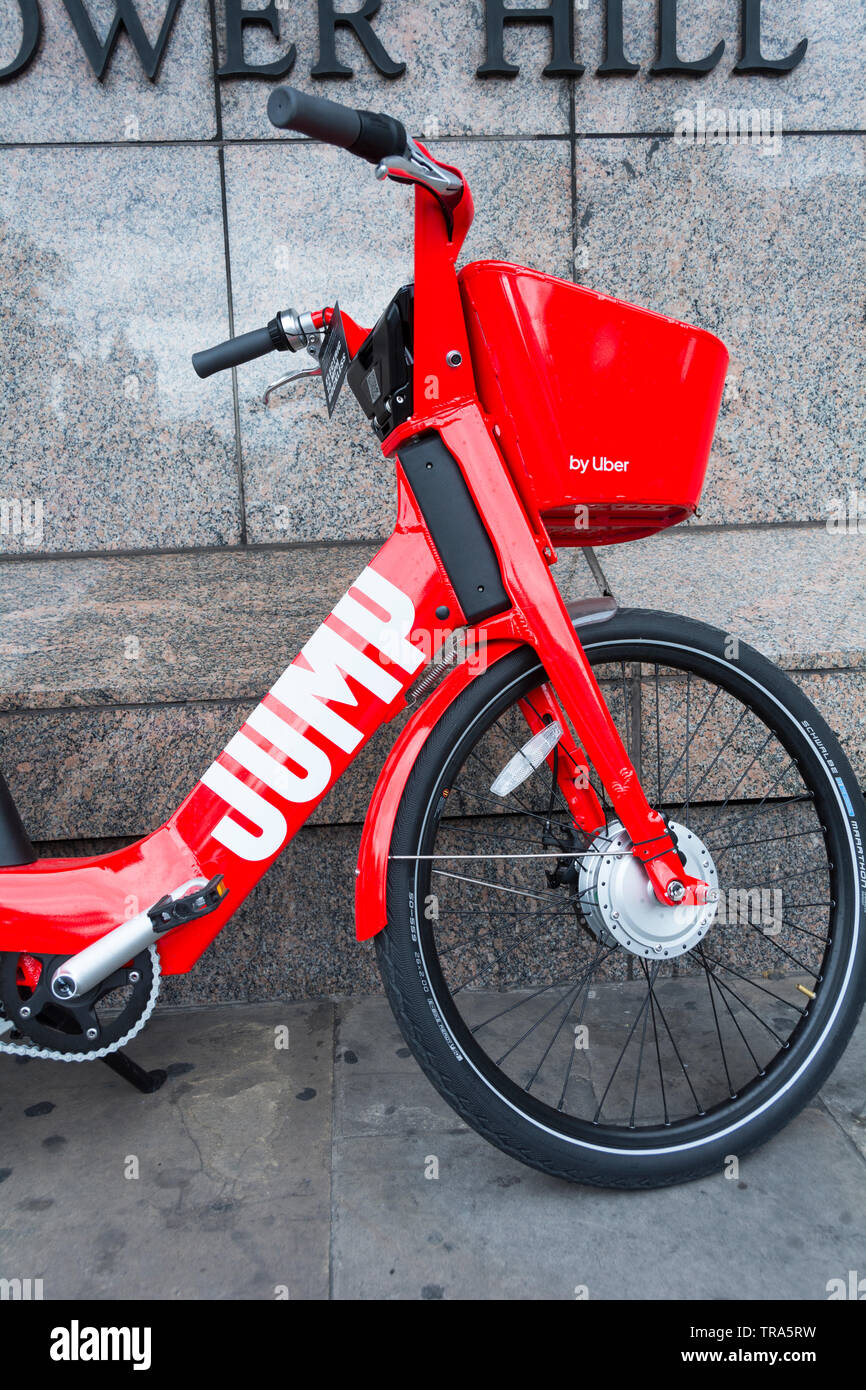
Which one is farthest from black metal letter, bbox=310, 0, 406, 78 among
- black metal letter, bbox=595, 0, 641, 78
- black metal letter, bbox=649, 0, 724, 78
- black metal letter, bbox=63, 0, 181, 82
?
black metal letter, bbox=649, 0, 724, 78

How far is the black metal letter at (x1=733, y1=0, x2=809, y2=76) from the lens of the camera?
356 cm

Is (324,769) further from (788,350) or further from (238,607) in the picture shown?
(788,350)

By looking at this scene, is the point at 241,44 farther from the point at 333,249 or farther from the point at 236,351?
the point at 236,351

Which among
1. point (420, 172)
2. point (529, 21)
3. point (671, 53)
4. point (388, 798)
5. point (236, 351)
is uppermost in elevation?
point (529, 21)

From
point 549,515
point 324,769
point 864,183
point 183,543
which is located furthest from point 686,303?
point 324,769

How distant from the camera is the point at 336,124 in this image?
1.32 meters

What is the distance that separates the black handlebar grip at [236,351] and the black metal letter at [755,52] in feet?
9.18

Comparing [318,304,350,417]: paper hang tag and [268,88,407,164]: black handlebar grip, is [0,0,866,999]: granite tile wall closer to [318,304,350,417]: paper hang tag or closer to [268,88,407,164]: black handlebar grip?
[318,304,350,417]: paper hang tag

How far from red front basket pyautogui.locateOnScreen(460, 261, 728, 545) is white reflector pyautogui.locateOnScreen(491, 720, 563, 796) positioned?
42 centimetres

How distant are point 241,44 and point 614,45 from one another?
134 centimetres

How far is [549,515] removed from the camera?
1.78 metres

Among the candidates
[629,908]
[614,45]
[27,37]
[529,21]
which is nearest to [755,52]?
[614,45]

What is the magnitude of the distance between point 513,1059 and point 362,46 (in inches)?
136
